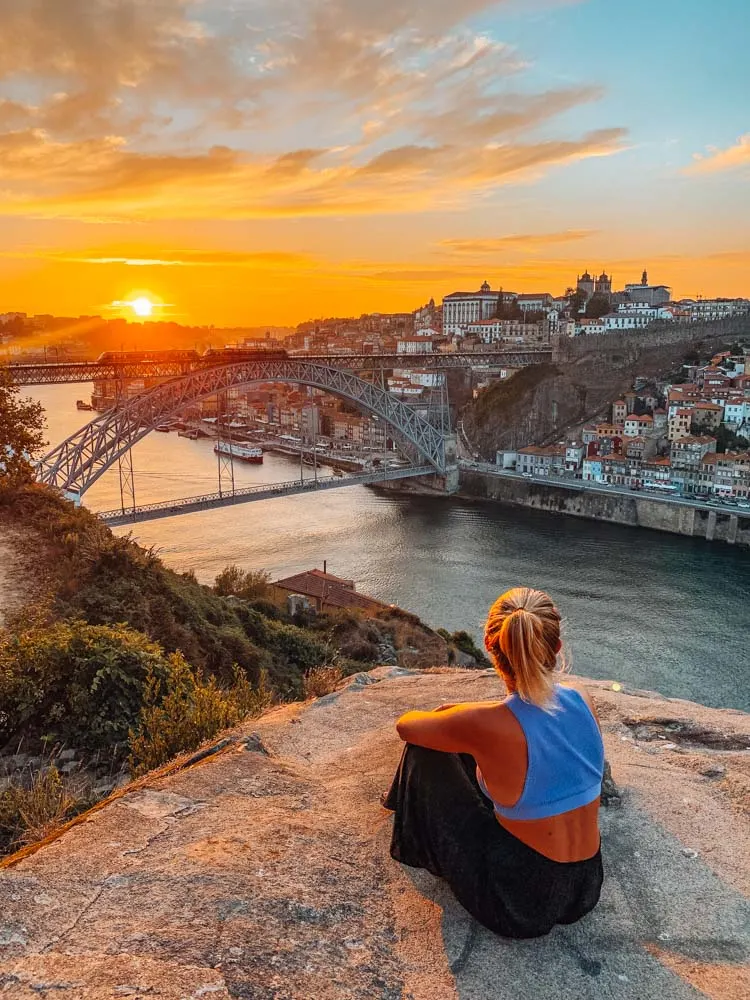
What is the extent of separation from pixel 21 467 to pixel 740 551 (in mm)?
20203

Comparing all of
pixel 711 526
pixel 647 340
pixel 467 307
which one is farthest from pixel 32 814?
pixel 467 307

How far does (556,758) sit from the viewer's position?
47.8 inches

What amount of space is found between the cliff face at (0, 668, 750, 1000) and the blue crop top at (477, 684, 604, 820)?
25 cm

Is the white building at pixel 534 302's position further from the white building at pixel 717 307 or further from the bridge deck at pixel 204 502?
the bridge deck at pixel 204 502

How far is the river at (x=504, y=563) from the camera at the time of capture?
1349 centimetres

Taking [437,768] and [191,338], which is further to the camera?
[191,338]

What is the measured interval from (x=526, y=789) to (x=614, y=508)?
2521 cm

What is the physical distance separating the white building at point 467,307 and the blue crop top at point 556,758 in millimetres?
60083

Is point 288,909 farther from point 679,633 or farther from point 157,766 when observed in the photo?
point 679,633

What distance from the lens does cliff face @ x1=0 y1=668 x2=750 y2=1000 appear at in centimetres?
115

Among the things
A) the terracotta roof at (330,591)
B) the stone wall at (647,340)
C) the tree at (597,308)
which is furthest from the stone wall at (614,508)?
the tree at (597,308)

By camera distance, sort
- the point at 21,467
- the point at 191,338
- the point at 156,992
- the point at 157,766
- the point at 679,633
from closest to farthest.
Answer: the point at 156,992 < the point at 157,766 < the point at 21,467 < the point at 679,633 < the point at 191,338

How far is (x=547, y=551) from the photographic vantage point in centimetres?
2073

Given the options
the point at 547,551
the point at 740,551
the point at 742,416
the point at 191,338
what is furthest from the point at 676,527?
the point at 191,338
